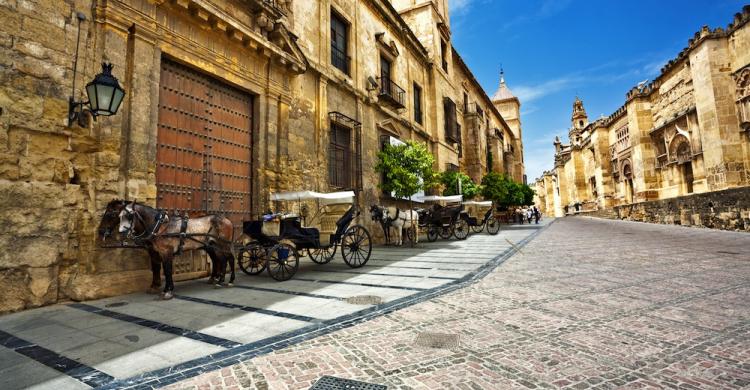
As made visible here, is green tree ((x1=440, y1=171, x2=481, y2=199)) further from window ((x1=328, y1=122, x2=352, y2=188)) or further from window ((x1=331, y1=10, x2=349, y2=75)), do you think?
window ((x1=331, y1=10, x2=349, y2=75))

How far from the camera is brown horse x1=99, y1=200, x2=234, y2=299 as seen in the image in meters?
4.58

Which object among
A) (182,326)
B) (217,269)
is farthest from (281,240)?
(182,326)

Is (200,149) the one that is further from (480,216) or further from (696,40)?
(696,40)

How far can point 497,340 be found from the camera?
2723 mm

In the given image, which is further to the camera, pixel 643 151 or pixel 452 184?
pixel 643 151

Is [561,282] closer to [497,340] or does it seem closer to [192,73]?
[497,340]

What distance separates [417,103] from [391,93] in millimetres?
3588

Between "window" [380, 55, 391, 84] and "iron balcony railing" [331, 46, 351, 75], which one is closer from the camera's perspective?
"iron balcony railing" [331, 46, 351, 75]

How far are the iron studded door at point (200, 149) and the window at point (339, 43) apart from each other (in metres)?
5.09

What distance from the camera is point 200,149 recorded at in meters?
7.05

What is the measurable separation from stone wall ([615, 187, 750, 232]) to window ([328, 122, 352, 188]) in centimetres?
1569

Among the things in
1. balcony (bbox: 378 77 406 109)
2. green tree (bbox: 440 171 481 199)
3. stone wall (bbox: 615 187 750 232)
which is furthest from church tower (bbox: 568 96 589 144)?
balcony (bbox: 378 77 406 109)

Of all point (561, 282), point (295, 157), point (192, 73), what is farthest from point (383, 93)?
point (561, 282)

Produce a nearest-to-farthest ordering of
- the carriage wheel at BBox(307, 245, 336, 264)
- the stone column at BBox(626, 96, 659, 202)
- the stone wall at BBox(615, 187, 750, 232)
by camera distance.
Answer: the carriage wheel at BBox(307, 245, 336, 264) < the stone wall at BBox(615, 187, 750, 232) < the stone column at BBox(626, 96, 659, 202)
